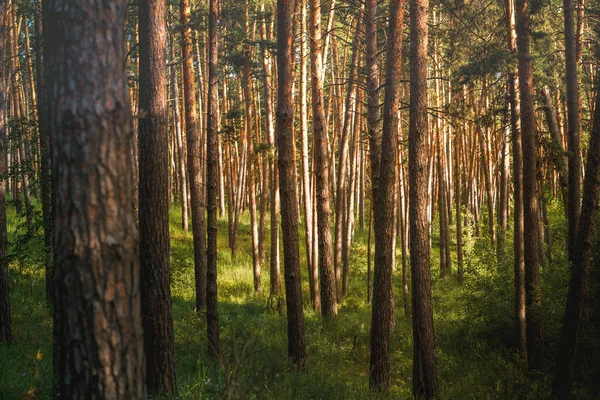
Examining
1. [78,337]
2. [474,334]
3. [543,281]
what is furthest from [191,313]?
[78,337]

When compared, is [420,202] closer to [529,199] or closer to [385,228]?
[385,228]

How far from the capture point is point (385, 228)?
32.0ft

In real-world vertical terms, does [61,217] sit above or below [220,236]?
above

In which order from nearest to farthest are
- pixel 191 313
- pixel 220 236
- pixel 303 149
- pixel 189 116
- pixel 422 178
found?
pixel 422 178, pixel 189 116, pixel 191 313, pixel 303 149, pixel 220 236

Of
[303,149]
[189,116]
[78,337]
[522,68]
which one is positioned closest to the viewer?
[78,337]

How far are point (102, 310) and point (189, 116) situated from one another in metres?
10.5

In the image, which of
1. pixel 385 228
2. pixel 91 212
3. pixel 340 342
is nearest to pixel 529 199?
pixel 385 228

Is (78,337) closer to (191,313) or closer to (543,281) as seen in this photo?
(191,313)

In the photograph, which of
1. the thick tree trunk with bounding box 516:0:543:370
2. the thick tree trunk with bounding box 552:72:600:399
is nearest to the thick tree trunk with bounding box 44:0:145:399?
the thick tree trunk with bounding box 552:72:600:399

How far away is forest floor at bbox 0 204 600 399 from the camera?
312 inches

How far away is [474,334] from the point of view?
1424 centimetres

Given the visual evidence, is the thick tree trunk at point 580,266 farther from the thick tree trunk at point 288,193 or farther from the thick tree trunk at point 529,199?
the thick tree trunk at point 288,193

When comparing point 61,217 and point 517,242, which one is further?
point 517,242

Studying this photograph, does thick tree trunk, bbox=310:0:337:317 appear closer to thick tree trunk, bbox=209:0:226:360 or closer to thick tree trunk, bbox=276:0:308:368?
thick tree trunk, bbox=209:0:226:360
